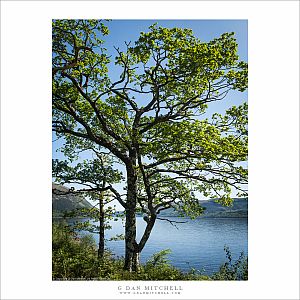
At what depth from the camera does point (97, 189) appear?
4977mm

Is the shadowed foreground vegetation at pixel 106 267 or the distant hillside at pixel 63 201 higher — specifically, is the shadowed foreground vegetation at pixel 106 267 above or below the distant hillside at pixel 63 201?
below

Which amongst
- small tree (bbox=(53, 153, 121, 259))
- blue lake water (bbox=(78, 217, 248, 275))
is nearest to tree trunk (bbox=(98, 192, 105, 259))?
small tree (bbox=(53, 153, 121, 259))

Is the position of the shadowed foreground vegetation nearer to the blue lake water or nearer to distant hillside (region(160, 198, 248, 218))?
the blue lake water

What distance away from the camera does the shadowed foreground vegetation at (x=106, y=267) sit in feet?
14.4

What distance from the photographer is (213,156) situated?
469 cm

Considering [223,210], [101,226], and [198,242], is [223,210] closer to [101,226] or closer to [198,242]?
[198,242]

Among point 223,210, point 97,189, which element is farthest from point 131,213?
point 223,210

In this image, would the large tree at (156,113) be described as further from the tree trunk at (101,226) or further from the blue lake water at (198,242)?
the tree trunk at (101,226)

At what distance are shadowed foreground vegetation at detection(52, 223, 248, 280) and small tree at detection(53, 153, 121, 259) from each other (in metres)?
0.22

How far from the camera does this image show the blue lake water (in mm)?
4406
